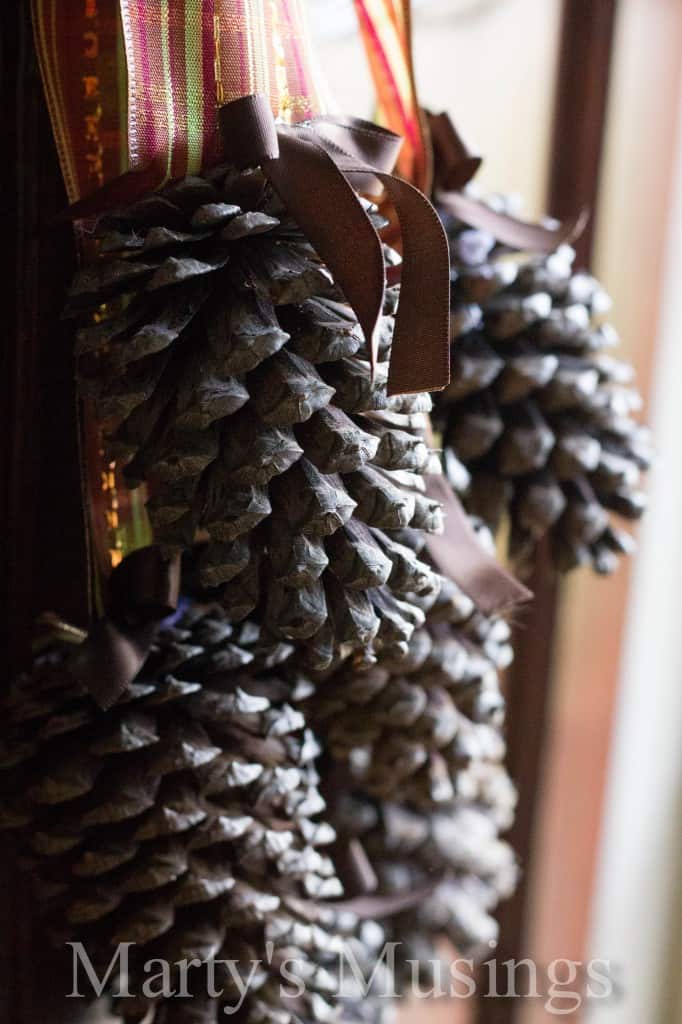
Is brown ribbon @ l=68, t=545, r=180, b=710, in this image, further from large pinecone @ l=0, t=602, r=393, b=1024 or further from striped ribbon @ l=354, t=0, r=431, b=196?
striped ribbon @ l=354, t=0, r=431, b=196

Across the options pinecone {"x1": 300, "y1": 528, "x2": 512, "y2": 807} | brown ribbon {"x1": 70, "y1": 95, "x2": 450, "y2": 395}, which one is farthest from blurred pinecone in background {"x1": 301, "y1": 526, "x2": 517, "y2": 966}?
brown ribbon {"x1": 70, "y1": 95, "x2": 450, "y2": 395}

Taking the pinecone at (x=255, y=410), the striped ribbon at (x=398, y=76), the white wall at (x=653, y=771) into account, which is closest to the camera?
the pinecone at (x=255, y=410)

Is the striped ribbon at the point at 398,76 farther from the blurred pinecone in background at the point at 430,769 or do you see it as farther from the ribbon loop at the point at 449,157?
the blurred pinecone in background at the point at 430,769

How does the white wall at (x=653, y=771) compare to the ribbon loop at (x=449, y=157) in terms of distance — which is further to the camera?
the white wall at (x=653, y=771)

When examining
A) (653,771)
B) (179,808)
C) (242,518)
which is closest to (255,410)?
(242,518)

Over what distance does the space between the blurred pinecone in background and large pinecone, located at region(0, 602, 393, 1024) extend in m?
0.05

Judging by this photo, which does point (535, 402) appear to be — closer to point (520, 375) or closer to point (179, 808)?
point (520, 375)

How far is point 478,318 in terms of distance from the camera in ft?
1.37

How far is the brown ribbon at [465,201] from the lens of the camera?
430mm

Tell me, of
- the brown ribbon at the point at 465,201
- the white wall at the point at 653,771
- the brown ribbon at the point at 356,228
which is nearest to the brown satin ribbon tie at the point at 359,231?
the brown ribbon at the point at 356,228

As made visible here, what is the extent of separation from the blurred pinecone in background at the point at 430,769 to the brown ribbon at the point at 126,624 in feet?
0.26

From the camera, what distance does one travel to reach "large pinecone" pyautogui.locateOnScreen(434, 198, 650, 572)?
0.42 meters

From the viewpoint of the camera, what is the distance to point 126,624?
1.26 feet

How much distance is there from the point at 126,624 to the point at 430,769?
179 mm
